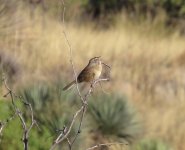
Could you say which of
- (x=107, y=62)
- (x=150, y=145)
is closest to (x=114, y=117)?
(x=150, y=145)

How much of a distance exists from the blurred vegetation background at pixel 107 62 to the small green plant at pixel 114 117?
1cm

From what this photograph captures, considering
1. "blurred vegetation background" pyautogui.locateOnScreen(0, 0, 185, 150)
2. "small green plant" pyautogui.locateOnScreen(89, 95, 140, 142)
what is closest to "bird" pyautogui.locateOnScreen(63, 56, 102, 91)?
"blurred vegetation background" pyautogui.locateOnScreen(0, 0, 185, 150)

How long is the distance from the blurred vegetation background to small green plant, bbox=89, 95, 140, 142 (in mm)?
13

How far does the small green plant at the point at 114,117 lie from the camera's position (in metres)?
11.3

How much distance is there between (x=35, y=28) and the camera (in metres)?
16.9

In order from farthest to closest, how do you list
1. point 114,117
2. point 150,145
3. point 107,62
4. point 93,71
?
point 107,62 < point 114,117 < point 150,145 < point 93,71

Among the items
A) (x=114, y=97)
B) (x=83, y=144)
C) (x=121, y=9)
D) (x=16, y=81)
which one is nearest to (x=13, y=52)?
(x=16, y=81)

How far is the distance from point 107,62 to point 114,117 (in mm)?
4231

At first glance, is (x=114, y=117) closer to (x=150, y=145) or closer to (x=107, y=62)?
(x=150, y=145)

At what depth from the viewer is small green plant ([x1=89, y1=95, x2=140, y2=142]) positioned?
445 inches

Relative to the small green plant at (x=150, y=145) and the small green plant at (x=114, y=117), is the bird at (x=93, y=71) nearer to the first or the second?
the small green plant at (x=150, y=145)

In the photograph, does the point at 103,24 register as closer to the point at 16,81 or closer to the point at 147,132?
the point at 16,81

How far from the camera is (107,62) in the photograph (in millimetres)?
15688

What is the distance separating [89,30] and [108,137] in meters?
8.16
